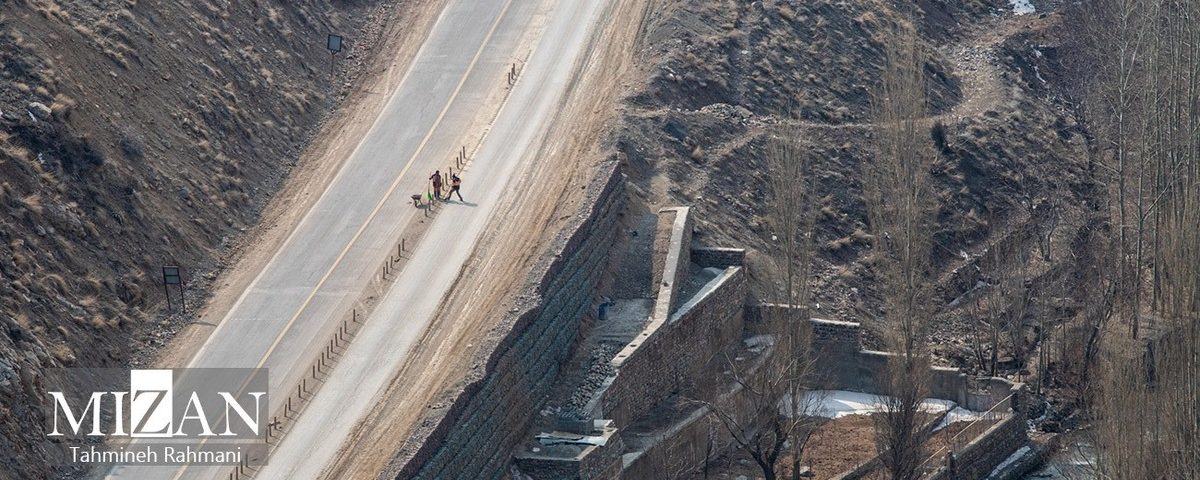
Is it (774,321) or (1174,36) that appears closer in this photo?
(774,321)

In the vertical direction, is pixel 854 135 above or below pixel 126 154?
above

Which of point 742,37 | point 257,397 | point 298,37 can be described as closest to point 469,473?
point 257,397

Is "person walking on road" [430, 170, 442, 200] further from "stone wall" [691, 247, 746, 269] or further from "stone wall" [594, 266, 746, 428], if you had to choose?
"stone wall" [594, 266, 746, 428]

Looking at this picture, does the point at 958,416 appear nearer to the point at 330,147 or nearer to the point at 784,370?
the point at 784,370

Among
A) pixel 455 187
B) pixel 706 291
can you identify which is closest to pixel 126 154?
pixel 455 187

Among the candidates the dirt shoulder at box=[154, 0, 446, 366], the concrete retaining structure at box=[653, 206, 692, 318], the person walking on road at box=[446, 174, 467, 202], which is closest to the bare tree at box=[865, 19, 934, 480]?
the concrete retaining structure at box=[653, 206, 692, 318]

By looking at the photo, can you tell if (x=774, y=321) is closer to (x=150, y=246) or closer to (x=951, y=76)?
(x=150, y=246)
